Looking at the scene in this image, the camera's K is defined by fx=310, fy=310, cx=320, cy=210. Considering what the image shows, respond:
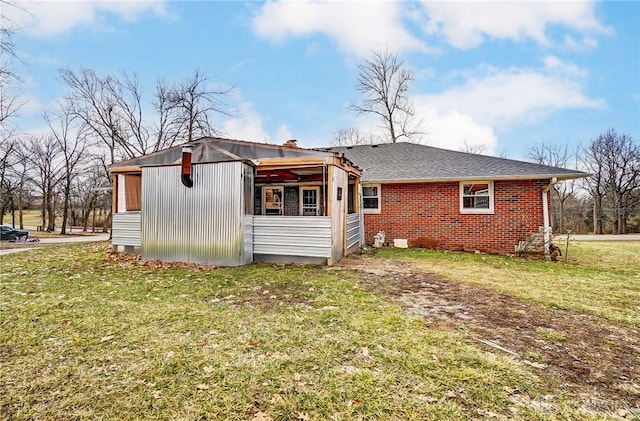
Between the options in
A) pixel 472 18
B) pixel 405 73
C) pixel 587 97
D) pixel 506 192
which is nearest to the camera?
pixel 506 192

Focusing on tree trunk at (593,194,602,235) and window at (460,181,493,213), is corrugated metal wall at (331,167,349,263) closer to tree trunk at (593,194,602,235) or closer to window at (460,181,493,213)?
window at (460,181,493,213)

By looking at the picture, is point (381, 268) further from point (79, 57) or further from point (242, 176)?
point (79, 57)

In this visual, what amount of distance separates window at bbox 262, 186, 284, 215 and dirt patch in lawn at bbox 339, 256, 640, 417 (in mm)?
7597

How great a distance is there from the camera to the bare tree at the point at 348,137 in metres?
30.4

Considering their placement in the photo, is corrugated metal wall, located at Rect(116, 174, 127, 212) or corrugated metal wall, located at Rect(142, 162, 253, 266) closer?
corrugated metal wall, located at Rect(142, 162, 253, 266)

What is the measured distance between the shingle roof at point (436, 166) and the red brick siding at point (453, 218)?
1.35 feet

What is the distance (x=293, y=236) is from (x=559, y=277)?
6.04 metres

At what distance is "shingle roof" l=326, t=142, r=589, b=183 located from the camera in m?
9.80

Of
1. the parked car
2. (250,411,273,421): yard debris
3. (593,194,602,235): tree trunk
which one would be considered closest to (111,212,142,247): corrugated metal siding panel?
(250,411,273,421): yard debris

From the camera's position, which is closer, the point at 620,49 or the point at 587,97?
the point at 620,49

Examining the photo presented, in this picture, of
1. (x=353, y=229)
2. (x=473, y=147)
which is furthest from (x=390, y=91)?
(x=353, y=229)

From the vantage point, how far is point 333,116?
28.2 m

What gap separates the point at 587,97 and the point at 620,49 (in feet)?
18.3

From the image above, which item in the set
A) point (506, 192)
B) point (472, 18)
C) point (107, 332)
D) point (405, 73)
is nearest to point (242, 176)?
point (107, 332)
